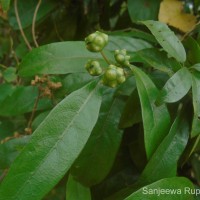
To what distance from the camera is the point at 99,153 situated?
0.73 meters

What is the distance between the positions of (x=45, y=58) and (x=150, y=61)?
0.19 m

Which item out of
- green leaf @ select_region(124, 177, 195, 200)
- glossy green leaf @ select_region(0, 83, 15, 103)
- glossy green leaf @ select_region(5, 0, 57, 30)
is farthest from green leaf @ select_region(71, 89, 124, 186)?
glossy green leaf @ select_region(5, 0, 57, 30)

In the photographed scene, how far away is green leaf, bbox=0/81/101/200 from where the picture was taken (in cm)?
56

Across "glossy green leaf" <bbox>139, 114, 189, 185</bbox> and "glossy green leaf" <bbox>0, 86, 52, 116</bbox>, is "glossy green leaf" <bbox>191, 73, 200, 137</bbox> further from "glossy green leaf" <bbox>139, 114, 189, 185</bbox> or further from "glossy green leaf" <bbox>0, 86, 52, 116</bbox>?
"glossy green leaf" <bbox>0, 86, 52, 116</bbox>

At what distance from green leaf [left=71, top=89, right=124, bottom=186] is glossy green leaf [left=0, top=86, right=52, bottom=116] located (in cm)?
19

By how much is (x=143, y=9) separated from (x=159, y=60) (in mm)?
255

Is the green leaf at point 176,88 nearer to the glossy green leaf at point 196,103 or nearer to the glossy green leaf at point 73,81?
the glossy green leaf at point 196,103

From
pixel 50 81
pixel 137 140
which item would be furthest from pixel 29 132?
pixel 137 140

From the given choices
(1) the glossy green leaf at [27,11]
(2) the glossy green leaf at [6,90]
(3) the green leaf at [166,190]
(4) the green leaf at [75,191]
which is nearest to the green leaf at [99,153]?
(4) the green leaf at [75,191]

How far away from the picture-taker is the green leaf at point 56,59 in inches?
27.7

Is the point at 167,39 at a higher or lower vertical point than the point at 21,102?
higher

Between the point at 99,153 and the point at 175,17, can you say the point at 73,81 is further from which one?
the point at 175,17

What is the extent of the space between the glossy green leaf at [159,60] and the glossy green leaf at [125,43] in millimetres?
99

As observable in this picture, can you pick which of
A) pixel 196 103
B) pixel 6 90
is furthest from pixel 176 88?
pixel 6 90
